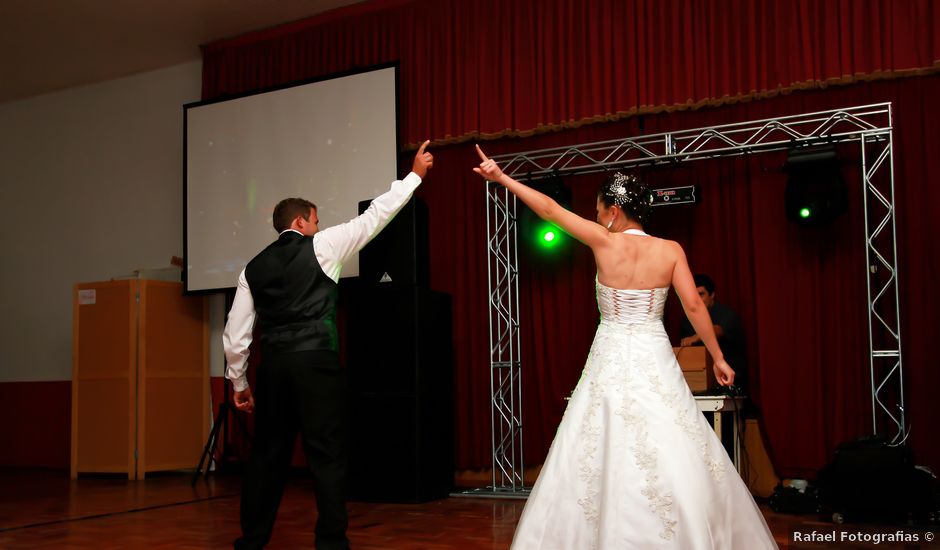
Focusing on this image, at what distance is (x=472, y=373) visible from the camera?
23.2 feet

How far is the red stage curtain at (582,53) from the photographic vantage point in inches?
233

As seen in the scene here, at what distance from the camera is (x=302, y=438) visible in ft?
12.8

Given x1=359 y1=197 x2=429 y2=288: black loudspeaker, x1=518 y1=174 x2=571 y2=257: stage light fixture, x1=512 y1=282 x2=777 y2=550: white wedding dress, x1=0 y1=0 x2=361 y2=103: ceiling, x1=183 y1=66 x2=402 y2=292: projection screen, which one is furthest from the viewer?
x1=0 y1=0 x2=361 y2=103: ceiling

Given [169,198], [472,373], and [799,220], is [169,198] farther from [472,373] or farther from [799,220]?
[799,220]

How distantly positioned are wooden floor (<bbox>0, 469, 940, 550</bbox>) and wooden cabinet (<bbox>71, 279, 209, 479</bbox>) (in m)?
0.77

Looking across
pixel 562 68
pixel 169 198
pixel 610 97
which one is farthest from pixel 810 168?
pixel 169 198

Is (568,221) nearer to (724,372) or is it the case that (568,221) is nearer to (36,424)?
(724,372)

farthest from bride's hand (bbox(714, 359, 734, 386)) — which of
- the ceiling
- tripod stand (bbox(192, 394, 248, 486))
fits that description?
the ceiling

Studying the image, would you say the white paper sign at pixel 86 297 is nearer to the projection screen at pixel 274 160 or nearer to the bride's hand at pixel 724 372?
the projection screen at pixel 274 160

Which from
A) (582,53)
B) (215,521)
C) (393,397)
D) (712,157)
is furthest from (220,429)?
(712,157)

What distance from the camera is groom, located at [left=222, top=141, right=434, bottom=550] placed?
12.6 feet

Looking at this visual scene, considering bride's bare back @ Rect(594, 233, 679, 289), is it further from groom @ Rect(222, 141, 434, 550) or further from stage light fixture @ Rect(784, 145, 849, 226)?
stage light fixture @ Rect(784, 145, 849, 226)

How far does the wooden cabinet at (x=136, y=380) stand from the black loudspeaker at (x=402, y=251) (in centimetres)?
283

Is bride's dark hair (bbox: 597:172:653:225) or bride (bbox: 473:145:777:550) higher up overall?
bride's dark hair (bbox: 597:172:653:225)
